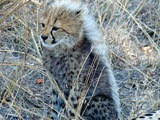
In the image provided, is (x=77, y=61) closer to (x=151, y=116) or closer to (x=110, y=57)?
(x=151, y=116)

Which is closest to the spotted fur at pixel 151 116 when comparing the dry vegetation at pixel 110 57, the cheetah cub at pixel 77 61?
A: the dry vegetation at pixel 110 57

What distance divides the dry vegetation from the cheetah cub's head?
0.60 feet

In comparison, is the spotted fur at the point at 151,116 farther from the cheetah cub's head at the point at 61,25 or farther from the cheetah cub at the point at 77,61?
the cheetah cub's head at the point at 61,25

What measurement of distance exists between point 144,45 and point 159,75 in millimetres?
476

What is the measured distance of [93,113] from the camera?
2.96m

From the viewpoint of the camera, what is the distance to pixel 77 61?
9.81 feet


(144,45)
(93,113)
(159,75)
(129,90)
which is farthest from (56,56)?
(144,45)

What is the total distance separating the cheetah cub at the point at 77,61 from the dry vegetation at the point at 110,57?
12 cm

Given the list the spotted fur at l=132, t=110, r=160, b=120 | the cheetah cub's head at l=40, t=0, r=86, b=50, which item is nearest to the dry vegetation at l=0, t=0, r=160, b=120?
the spotted fur at l=132, t=110, r=160, b=120

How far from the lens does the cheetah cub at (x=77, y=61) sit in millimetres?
2912

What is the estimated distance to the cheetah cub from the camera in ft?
9.55

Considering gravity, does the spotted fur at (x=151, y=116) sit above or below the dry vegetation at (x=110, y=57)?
below

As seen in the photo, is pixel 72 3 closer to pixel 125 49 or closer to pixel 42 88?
pixel 42 88

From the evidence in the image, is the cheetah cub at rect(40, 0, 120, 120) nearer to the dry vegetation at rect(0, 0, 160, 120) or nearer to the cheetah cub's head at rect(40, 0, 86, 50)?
the cheetah cub's head at rect(40, 0, 86, 50)
